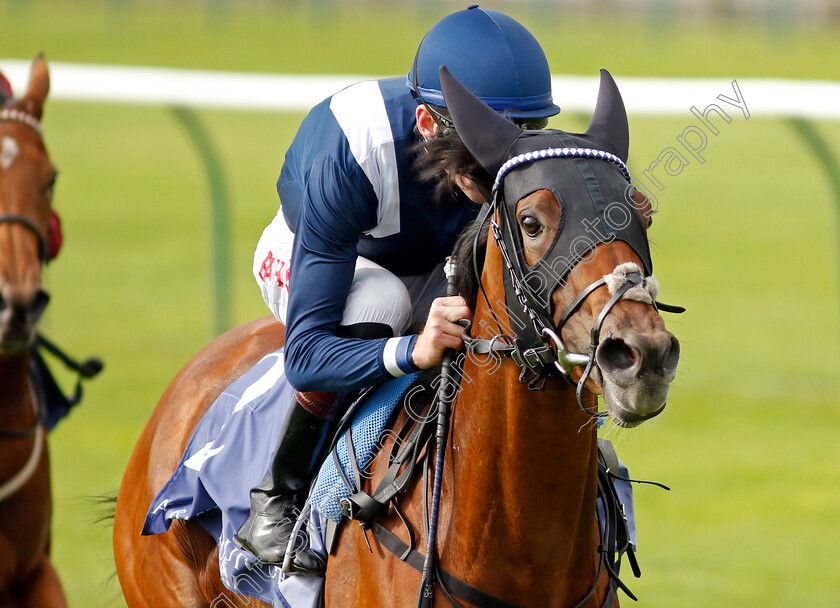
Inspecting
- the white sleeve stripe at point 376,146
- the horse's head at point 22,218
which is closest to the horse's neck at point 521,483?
the white sleeve stripe at point 376,146

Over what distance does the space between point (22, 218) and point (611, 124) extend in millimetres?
2130

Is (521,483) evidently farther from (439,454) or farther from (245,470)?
(245,470)

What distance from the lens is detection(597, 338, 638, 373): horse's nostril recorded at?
7.22 ft

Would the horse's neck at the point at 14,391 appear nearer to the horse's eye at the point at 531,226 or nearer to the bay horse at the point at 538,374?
the bay horse at the point at 538,374

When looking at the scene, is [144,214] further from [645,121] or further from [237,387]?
[237,387]

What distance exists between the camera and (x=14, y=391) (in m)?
4.08

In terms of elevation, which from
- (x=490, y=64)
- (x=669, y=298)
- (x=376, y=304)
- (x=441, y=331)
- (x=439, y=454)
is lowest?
(x=669, y=298)

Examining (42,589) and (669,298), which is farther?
(669,298)

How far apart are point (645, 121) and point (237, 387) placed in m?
13.9

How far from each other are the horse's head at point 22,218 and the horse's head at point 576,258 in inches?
72.5

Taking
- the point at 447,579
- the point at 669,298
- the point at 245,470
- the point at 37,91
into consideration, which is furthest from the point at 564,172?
the point at 669,298

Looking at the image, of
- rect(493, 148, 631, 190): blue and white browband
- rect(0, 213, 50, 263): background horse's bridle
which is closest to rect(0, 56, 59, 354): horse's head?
rect(0, 213, 50, 263): background horse's bridle

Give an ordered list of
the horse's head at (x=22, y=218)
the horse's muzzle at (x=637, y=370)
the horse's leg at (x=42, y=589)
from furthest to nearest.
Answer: the horse's leg at (x=42, y=589) < the horse's head at (x=22, y=218) < the horse's muzzle at (x=637, y=370)

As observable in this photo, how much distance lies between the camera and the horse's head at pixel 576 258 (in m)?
2.20
